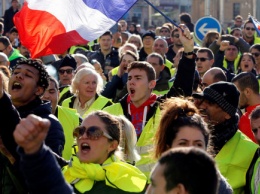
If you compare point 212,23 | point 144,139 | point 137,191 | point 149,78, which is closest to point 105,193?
point 137,191

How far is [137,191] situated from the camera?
20.7 feet

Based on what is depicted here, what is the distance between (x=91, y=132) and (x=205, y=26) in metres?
13.8

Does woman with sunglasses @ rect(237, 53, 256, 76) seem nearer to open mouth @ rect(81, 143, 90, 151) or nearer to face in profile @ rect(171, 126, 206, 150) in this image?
open mouth @ rect(81, 143, 90, 151)

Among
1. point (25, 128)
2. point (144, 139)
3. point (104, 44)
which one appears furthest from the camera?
point (104, 44)

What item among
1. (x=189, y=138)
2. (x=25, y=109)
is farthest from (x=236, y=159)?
(x=25, y=109)

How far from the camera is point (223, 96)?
7762 millimetres

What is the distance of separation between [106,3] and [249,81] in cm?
187

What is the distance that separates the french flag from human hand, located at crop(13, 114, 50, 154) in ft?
16.2

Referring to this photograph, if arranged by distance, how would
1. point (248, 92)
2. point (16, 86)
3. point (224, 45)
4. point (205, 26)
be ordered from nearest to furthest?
point (16, 86), point (248, 92), point (224, 45), point (205, 26)

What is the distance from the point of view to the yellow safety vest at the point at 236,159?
7.50 m

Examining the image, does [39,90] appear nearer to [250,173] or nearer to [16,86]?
[16,86]

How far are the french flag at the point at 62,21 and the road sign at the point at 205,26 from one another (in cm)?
1036

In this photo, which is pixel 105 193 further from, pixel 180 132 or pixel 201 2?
pixel 201 2

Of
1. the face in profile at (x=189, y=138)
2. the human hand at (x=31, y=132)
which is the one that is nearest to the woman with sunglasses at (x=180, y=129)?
the face in profile at (x=189, y=138)
